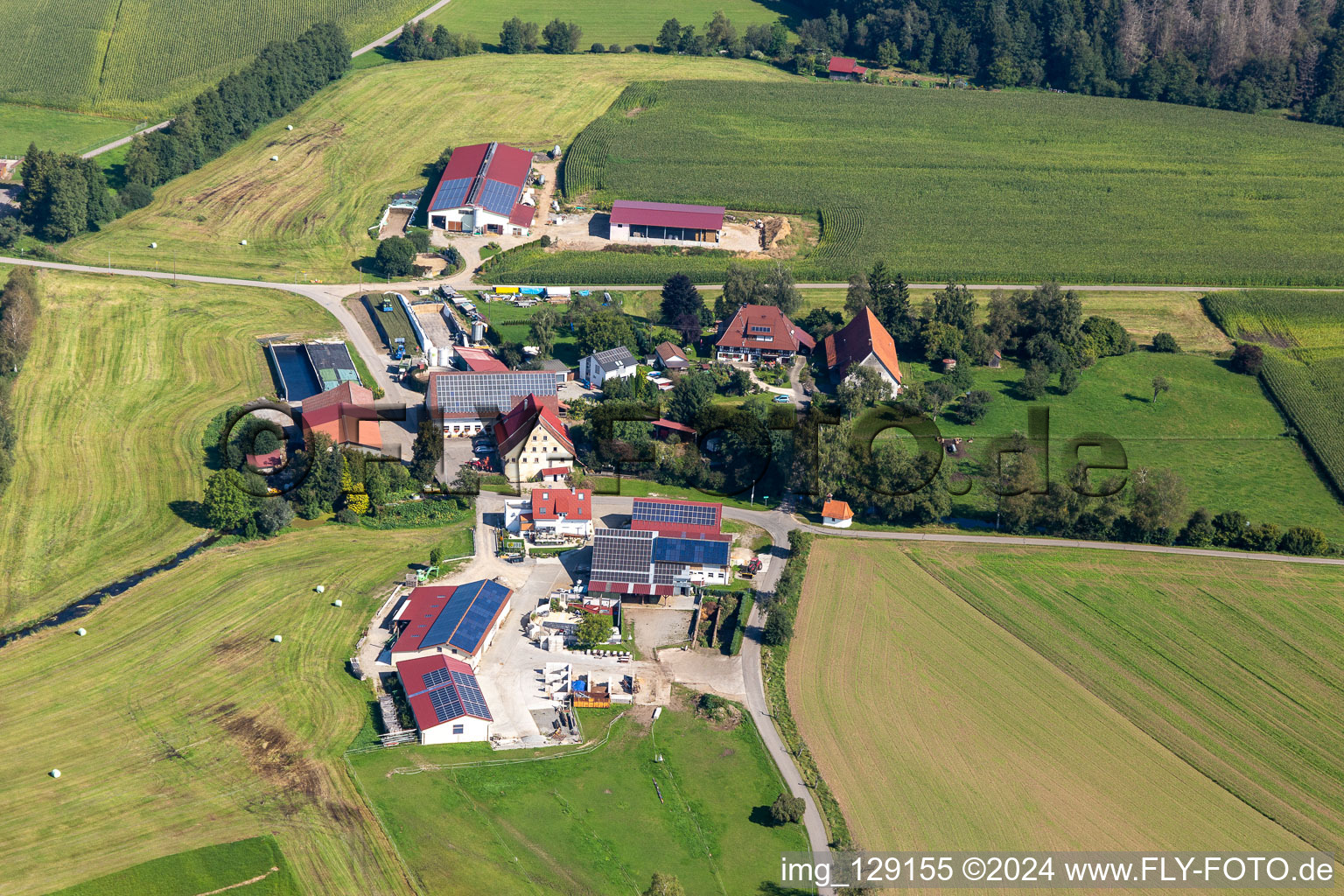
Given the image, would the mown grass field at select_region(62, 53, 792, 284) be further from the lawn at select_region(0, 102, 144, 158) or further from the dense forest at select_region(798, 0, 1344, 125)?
the dense forest at select_region(798, 0, 1344, 125)

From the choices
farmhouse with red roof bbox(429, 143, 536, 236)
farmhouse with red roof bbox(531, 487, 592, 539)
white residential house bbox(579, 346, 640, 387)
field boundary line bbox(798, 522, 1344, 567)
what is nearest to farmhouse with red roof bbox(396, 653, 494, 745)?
farmhouse with red roof bbox(531, 487, 592, 539)

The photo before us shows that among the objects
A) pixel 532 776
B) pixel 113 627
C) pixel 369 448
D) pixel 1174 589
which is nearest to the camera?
pixel 532 776

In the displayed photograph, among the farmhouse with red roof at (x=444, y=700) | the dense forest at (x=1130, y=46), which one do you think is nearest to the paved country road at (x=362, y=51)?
the dense forest at (x=1130, y=46)

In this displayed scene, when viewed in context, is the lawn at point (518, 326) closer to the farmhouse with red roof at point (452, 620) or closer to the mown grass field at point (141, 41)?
the farmhouse with red roof at point (452, 620)

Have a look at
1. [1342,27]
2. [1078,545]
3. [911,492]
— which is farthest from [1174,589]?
[1342,27]

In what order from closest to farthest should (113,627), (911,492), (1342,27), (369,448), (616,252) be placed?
(113,627) < (911,492) < (369,448) < (616,252) < (1342,27)

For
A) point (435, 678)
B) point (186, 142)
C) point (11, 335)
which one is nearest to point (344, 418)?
point (435, 678)

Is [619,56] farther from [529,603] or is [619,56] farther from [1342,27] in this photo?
[529,603]
